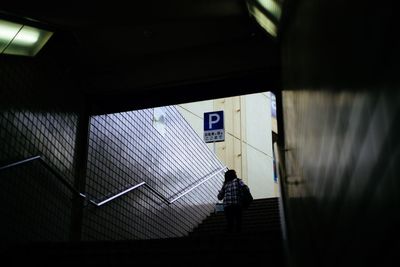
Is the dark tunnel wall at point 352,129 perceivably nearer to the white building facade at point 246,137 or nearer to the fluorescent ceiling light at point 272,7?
the fluorescent ceiling light at point 272,7

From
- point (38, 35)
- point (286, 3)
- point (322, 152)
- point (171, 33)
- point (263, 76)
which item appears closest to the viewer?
point (322, 152)

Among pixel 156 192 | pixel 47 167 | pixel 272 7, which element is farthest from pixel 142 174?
pixel 272 7

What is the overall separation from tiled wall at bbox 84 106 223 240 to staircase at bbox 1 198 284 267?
1.97m

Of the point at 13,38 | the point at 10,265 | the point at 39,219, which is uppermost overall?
the point at 13,38

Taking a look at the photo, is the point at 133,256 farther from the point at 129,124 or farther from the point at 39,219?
the point at 129,124

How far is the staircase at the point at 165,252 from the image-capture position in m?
5.26

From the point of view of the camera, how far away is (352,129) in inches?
80.7

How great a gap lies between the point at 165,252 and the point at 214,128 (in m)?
8.49

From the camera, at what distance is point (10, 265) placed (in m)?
5.43

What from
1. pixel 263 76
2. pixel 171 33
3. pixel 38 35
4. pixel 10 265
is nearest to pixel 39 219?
pixel 10 265

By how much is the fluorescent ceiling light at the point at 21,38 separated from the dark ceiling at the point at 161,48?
15 centimetres

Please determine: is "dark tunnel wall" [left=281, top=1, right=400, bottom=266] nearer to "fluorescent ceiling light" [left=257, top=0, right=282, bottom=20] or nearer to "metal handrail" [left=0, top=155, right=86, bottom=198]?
"fluorescent ceiling light" [left=257, top=0, right=282, bottom=20]

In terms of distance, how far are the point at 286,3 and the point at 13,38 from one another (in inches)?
134

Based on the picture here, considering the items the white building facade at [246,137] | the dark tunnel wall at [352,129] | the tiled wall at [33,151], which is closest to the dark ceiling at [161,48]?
the tiled wall at [33,151]
